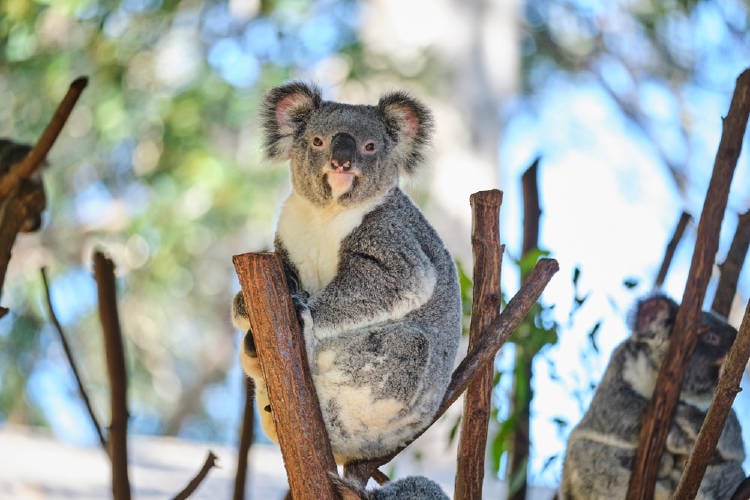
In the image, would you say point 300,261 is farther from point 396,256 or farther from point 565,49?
point 565,49

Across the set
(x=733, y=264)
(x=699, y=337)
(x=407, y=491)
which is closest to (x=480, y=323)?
(x=407, y=491)

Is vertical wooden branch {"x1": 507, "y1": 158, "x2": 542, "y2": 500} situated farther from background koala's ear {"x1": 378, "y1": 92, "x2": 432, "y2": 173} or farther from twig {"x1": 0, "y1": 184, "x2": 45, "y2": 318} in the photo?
twig {"x1": 0, "y1": 184, "x2": 45, "y2": 318}

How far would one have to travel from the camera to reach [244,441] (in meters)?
3.46

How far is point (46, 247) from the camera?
11352 millimetres

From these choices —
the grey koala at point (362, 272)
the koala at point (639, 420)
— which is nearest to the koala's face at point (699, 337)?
the koala at point (639, 420)

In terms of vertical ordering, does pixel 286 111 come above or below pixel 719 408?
above

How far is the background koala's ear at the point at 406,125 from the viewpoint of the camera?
11.0 ft

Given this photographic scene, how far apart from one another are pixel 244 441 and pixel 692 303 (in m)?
1.66

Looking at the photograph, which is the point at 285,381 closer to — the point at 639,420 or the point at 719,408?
the point at 719,408

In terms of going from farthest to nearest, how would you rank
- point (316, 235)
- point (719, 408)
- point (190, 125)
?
point (190, 125), point (316, 235), point (719, 408)

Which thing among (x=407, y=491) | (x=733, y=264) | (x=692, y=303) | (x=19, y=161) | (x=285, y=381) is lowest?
(x=407, y=491)

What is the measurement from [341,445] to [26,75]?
8493 mm

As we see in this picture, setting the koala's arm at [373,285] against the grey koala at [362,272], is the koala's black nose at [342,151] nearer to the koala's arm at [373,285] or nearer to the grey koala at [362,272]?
the grey koala at [362,272]

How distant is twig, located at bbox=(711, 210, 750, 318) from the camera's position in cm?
361
